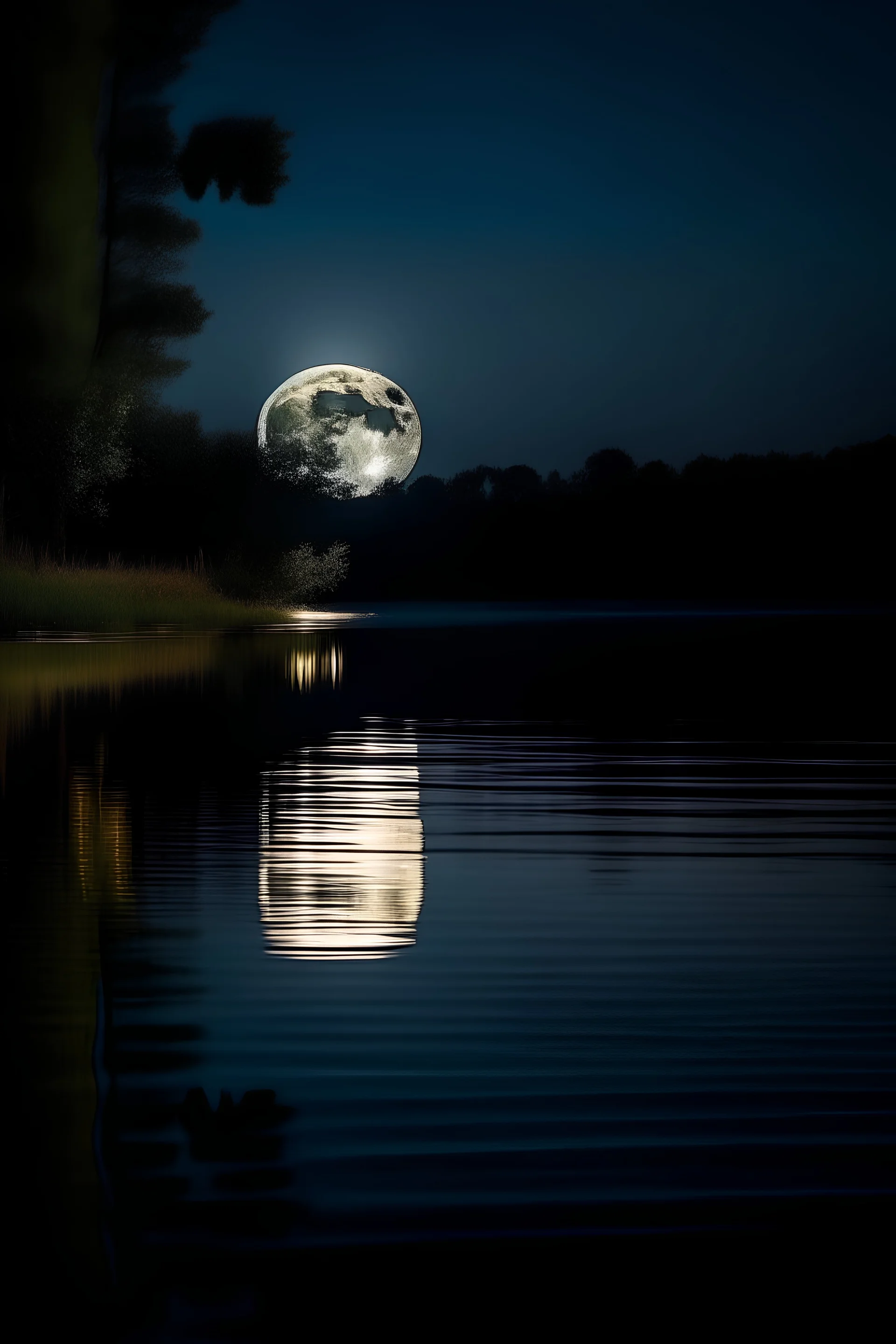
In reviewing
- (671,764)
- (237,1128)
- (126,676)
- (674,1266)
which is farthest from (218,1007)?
(126,676)

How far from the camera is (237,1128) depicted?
2.76m

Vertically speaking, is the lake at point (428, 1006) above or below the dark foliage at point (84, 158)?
below

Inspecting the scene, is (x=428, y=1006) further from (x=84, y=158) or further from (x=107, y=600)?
(x=107, y=600)

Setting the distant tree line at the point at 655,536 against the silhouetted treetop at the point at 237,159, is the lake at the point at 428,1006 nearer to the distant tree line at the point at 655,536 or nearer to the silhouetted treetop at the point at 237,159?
the silhouetted treetop at the point at 237,159

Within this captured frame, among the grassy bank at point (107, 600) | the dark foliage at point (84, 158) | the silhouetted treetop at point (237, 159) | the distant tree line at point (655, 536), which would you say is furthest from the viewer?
the distant tree line at point (655, 536)

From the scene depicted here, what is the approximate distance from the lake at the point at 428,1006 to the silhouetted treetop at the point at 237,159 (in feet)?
29.8

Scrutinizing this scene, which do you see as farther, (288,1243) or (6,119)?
(6,119)

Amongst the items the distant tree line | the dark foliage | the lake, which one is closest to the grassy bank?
the dark foliage

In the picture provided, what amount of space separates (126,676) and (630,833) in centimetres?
1005

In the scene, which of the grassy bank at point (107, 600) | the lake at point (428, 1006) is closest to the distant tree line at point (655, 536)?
the grassy bank at point (107, 600)

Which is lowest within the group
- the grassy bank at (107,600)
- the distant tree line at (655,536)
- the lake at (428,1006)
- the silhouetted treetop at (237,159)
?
the lake at (428,1006)

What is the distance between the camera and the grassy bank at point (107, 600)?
2483 centimetres

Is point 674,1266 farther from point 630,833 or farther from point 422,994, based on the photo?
point 630,833

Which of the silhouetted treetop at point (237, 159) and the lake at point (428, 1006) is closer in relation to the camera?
the lake at point (428, 1006)
